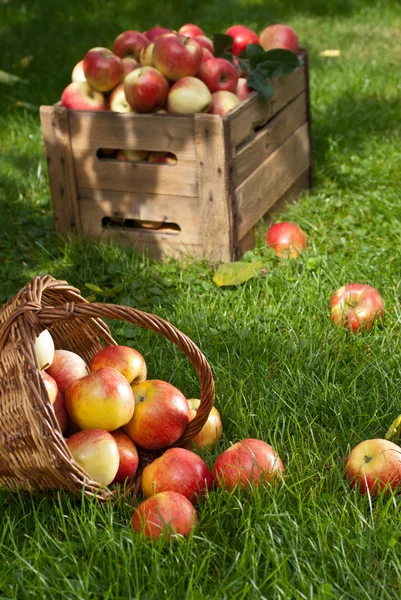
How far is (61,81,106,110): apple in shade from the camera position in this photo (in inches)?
143

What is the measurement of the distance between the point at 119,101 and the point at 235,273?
0.95m

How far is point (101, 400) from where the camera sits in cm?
214

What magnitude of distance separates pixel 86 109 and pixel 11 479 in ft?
6.44

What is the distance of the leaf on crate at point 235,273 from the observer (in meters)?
3.34

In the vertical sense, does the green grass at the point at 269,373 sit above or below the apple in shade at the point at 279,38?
below

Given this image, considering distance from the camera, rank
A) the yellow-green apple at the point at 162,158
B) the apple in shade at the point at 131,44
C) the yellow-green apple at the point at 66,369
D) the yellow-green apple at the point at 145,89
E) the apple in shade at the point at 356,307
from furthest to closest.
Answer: the apple in shade at the point at 131,44 < the yellow-green apple at the point at 162,158 < the yellow-green apple at the point at 145,89 < the apple in shade at the point at 356,307 < the yellow-green apple at the point at 66,369

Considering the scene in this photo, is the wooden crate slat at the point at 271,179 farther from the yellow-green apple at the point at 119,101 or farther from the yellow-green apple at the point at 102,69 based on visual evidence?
the yellow-green apple at the point at 102,69

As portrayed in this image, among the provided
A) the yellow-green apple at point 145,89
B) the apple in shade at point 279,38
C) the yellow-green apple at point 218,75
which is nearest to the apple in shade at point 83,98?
the yellow-green apple at point 145,89

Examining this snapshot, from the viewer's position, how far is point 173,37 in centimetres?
355

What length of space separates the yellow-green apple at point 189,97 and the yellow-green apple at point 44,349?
159 centimetres

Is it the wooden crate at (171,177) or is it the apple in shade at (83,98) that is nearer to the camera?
the wooden crate at (171,177)

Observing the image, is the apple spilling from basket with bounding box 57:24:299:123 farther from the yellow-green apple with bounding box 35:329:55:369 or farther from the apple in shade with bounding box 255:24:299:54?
the yellow-green apple with bounding box 35:329:55:369

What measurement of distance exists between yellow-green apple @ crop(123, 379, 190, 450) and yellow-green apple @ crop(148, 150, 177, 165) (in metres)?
1.51

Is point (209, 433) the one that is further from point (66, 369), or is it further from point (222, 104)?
point (222, 104)
